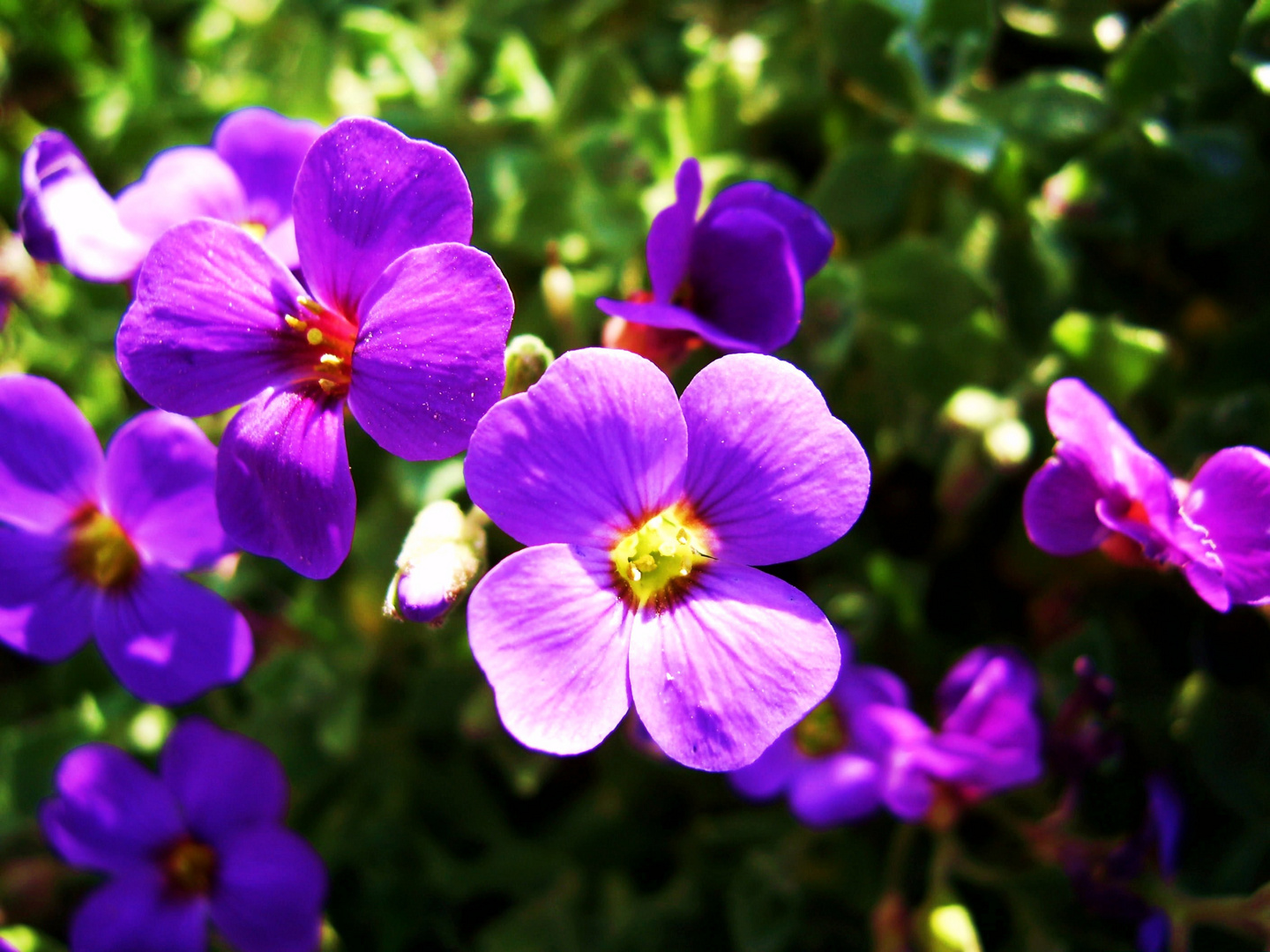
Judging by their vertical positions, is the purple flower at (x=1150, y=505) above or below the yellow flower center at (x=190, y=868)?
above

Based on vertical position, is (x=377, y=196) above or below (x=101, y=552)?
above

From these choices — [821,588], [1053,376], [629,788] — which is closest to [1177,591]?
[1053,376]

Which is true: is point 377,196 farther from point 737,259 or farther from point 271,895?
point 271,895

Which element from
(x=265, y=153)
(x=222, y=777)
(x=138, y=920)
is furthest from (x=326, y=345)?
(x=138, y=920)

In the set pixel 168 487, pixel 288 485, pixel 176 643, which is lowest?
pixel 176 643

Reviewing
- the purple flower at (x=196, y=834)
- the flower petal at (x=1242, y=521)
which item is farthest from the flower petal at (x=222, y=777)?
the flower petal at (x=1242, y=521)

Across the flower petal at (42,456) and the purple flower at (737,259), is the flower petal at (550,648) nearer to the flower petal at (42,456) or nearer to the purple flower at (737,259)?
the purple flower at (737,259)

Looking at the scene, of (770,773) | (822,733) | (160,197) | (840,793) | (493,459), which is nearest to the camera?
(493,459)
